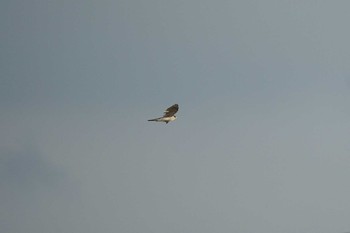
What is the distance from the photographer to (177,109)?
49.6 metres

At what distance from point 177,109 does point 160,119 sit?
3547mm

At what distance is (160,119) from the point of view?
1841 inches
